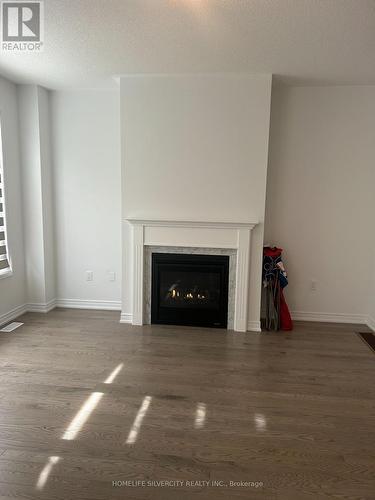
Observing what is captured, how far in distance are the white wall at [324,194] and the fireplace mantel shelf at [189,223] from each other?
57 centimetres

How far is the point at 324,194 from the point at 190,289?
1.88m

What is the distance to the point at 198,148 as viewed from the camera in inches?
138

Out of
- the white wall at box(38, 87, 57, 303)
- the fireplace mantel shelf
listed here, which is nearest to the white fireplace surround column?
the fireplace mantel shelf

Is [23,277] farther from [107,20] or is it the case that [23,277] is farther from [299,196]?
[299,196]

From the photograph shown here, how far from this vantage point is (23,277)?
4.05 metres

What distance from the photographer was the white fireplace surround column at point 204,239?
3.54m

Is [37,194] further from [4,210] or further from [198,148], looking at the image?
[198,148]

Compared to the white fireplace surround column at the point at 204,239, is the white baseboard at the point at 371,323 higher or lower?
lower

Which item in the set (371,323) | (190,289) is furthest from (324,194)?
(190,289)

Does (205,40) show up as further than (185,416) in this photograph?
Yes

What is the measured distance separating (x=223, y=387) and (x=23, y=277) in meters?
2.82

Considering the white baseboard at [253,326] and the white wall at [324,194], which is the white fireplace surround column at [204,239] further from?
the white wall at [324,194]

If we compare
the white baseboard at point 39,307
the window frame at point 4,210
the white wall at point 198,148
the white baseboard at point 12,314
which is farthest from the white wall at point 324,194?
the white baseboard at point 12,314

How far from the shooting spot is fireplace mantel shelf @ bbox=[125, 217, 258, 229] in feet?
11.4
